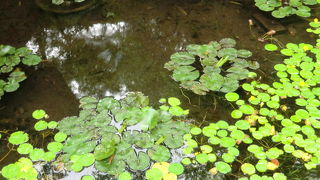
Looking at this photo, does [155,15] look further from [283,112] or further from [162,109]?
[283,112]

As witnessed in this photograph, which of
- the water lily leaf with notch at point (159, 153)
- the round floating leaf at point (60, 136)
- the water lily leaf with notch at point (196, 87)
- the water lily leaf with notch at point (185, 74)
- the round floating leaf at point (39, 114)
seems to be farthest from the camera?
the water lily leaf with notch at point (185, 74)

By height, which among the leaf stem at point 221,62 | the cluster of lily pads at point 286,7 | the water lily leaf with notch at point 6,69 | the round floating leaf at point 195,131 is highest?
the cluster of lily pads at point 286,7

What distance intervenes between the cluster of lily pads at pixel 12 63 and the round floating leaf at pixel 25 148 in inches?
21.0

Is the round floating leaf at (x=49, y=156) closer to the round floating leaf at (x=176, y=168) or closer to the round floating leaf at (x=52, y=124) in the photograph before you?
the round floating leaf at (x=52, y=124)

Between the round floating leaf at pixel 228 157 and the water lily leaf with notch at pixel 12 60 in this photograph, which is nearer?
the round floating leaf at pixel 228 157

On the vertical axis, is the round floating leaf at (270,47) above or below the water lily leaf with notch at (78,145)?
above

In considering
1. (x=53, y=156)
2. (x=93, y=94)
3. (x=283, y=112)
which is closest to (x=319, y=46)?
(x=283, y=112)

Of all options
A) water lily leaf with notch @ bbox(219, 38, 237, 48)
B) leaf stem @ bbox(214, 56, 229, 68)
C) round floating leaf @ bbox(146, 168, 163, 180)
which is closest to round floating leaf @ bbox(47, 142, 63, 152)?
round floating leaf @ bbox(146, 168, 163, 180)

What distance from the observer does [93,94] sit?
2764 mm

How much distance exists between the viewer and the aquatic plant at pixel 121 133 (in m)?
2.24

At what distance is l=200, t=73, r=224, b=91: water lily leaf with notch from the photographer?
2.72 metres

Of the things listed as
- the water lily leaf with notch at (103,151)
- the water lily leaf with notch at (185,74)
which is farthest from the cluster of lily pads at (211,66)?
the water lily leaf with notch at (103,151)

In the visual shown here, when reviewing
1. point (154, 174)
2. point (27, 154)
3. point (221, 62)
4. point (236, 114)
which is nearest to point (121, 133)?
point (154, 174)

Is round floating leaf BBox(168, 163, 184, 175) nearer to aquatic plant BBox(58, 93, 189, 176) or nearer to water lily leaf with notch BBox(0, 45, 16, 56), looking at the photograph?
aquatic plant BBox(58, 93, 189, 176)
